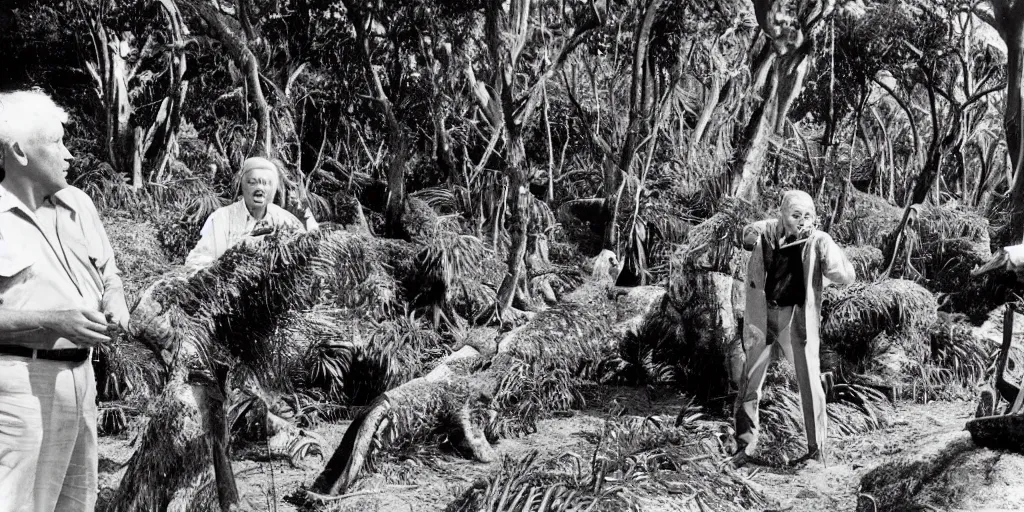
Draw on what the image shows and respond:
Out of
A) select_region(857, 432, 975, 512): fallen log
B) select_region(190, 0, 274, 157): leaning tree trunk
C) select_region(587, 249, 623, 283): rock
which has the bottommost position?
select_region(857, 432, 975, 512): fallen log

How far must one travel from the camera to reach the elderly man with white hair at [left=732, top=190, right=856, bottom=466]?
6.12 m

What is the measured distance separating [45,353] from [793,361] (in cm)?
467

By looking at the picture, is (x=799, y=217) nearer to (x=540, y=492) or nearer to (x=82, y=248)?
(x=540, y=492)

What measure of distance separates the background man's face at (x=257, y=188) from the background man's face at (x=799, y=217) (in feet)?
10.0

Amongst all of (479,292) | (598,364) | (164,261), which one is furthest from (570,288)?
(164,261)

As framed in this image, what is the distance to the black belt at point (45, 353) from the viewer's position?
3.04 meters

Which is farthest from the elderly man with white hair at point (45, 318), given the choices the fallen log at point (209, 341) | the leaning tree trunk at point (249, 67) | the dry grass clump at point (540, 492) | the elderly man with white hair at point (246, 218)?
the leaning tree trunk at point (249, 67)

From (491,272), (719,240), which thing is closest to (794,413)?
(719,240)

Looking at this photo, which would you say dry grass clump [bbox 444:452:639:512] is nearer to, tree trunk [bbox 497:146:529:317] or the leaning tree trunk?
tree trunk [bbox 497:146:529:317]

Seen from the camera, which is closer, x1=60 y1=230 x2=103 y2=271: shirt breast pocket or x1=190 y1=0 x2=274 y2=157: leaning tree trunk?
x1=60 y1=230 x2=103 y2=271: shirt breast pocket

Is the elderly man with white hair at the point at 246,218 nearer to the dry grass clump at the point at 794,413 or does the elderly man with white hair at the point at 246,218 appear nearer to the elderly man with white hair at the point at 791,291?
the elderly man with white hair at the point at 791,291

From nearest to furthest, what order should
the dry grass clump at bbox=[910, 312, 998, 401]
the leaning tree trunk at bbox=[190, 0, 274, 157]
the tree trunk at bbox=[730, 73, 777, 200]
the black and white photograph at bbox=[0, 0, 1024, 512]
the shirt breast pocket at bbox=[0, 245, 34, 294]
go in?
the shirt breast pocket at bbox=[0, 245, 34, 294]
the black and white photograph at bbox=[0, 0, 1024, 512]
the dry grass clump at bbox=[910, 312, 998, 401]
the tree trunk at bbox=[730, 73, 777, 200]
the leaning tree trunk at bbox=[190, 0, 274, 157]

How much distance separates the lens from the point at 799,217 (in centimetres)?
612

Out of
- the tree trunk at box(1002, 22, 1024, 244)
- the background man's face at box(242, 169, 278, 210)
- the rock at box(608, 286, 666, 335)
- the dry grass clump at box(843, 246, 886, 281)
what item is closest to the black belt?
the background man's face at box(242, 169, 278, 210)
